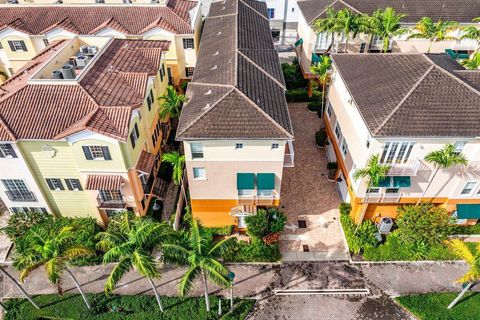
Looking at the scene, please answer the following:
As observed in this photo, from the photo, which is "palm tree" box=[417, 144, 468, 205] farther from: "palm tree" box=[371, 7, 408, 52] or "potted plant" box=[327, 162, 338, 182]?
"palm tree" box=[371, 7, 408, 52]

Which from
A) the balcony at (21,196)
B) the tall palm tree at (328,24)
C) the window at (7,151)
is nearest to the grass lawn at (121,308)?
the balcony at (21,196)

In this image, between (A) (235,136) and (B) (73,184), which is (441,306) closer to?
(A) (235,136)

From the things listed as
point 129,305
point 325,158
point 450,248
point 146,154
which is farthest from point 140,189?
point 450,248

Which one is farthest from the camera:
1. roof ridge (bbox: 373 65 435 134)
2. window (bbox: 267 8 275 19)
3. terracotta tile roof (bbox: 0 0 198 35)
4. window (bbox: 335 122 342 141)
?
window (bbox: 267 8 275 19)

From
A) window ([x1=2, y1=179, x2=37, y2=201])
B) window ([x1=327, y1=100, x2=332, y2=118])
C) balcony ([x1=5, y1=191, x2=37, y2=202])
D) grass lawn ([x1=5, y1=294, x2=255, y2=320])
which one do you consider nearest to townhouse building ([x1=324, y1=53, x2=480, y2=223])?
window ([x1=327, y1=100, x2=332, y2=118])

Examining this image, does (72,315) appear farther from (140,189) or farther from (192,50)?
(192,50)
